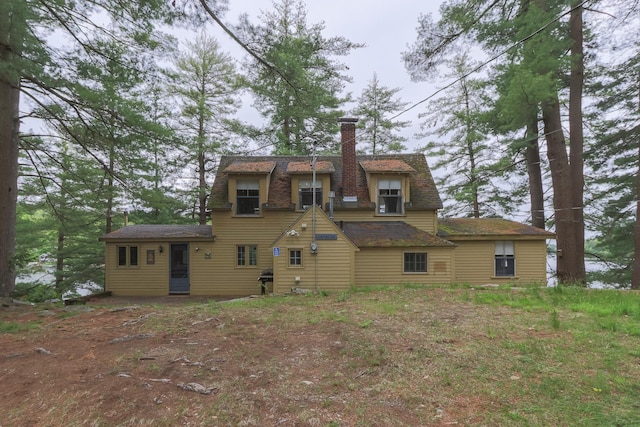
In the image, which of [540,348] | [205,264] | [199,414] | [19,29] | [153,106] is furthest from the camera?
[205,264]

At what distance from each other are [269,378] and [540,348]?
3.68 meters

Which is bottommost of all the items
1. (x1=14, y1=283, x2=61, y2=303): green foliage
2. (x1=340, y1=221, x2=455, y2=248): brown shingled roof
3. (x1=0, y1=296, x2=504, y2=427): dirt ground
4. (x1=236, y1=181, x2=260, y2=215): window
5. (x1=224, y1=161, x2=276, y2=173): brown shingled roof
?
(x1=14, y1=283, x2=61, y2=303): green foliage

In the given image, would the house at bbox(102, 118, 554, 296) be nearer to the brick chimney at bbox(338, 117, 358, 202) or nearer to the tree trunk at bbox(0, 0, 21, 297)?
the brick chimney at bbox(338, 117, 358, 202)

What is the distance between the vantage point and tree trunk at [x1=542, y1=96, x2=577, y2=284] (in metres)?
12.9

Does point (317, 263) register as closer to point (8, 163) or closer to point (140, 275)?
point (140, 275)

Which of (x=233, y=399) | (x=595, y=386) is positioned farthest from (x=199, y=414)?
(x=595, y=386)

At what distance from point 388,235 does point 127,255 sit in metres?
11.0

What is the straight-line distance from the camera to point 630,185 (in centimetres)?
1441

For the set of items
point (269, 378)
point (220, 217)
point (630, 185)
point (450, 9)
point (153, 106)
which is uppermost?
point (450, 9)

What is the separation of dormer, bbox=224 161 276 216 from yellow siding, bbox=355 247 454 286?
492 cm

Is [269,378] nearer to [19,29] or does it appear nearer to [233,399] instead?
[233,399]

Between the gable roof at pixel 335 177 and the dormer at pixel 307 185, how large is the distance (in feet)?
0.15

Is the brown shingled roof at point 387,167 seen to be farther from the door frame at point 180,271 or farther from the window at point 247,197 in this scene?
the door frame at point 180,271

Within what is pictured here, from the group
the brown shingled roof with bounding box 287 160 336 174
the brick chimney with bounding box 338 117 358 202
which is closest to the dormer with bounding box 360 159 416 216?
the brick chimney with bounding box 338 117 358 202
